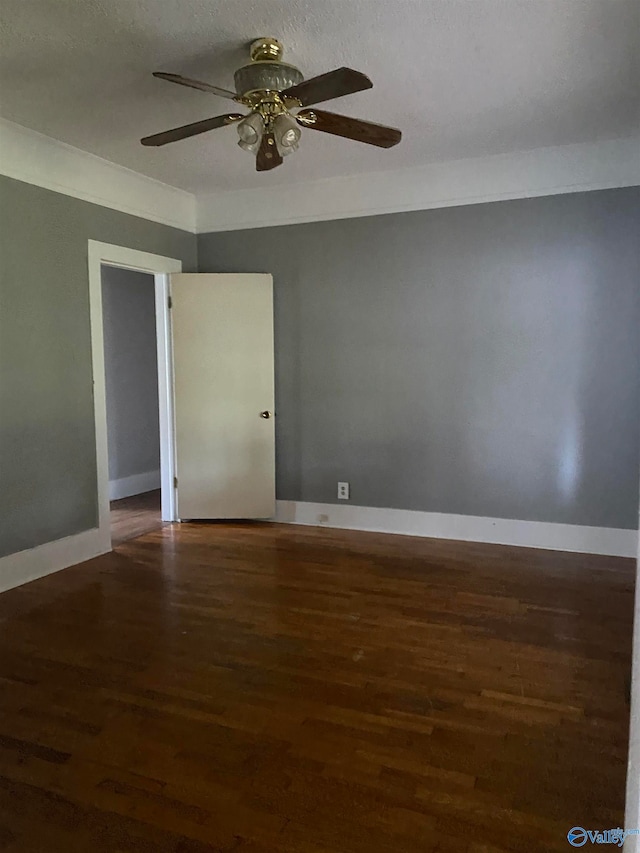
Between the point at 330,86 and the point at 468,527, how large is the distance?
307 centimetres

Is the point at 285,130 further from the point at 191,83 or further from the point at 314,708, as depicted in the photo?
the point at 314,708

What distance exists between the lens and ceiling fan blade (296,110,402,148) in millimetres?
2602

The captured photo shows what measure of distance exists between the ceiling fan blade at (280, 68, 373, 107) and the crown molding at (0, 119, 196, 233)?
6.11 feet

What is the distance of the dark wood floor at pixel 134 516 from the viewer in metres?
4.70

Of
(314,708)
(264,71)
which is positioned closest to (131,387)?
(264,71)

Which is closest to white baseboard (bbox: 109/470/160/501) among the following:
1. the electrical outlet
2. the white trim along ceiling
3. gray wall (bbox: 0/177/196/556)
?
gray wall (bbox: 0/177/196/556)

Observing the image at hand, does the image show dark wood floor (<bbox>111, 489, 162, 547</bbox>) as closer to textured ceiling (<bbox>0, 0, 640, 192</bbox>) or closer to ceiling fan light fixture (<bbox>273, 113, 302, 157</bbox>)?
textured ceiling (<bbox>0, 0, 640, 192</bbox>)

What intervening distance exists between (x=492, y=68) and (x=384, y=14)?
703mm

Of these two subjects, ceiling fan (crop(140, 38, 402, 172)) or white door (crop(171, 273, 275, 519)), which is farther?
white door (crop(171, 273, 275, 519))

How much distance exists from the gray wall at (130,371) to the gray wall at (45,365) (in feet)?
6.22

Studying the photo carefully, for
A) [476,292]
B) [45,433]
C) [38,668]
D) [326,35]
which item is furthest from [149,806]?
[476,292]

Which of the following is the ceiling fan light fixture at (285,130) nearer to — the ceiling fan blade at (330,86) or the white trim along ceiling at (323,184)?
the ceiling fan blade at (330,86)

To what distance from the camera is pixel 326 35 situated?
251 centimetres

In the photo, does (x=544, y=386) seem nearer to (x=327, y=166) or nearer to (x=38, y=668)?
(x=327, y=166)
